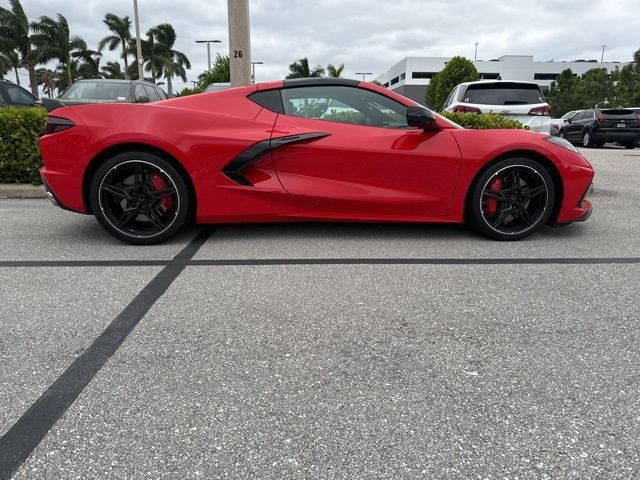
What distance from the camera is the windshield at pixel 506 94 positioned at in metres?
8.39

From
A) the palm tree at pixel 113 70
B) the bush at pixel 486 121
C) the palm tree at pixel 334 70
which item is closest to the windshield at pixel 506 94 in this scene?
the bush at pixel 486 121

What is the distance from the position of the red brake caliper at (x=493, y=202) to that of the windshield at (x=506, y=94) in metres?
4.66

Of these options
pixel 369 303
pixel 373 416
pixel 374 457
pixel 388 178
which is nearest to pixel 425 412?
pixel 373 416

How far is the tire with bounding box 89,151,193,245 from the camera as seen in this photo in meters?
3.99

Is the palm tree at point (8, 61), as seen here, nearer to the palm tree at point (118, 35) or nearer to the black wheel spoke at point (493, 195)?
the palm tree at point (118, 35)

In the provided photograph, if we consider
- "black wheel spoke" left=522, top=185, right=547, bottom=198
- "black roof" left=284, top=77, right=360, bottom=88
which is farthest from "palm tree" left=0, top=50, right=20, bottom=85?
"black wheel spoke" left=522, top=185, right=547, bottom=198

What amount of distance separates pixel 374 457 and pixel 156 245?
304cm

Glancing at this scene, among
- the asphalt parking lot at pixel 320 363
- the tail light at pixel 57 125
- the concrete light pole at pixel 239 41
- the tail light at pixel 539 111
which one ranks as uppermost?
the concrete light pole at pixel 239 41

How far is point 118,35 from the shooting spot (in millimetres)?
47344

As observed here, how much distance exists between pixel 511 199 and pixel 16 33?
49.6m

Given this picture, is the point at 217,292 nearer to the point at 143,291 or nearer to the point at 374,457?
the point at 143,291

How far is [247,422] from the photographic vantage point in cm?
181

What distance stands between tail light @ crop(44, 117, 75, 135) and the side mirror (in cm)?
266

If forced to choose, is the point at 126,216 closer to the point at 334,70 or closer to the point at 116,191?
the point at 116,191
